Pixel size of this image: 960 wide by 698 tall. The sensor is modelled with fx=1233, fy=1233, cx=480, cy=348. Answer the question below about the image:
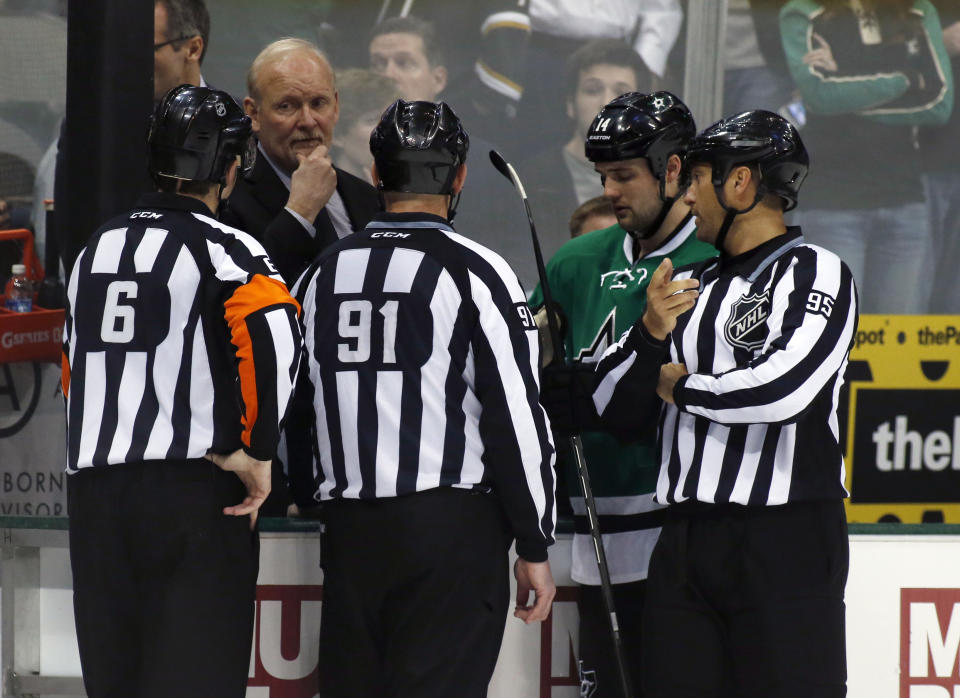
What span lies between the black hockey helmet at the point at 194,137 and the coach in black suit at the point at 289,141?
55cm

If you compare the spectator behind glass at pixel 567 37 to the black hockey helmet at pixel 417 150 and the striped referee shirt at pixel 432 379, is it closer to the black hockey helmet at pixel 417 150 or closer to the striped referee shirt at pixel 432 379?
the black hockey helmet at pixel 417 150

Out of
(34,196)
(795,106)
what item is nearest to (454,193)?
(34,196)

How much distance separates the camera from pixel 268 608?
2.49 m

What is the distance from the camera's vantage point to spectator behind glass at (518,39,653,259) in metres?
4.23

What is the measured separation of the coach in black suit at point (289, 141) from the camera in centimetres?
283

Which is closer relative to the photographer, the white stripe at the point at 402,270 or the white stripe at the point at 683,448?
the white stripe at the point at 402,270

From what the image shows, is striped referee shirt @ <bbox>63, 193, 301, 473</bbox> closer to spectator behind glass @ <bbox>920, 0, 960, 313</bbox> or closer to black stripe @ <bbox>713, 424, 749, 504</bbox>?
black stripe @ <bbox>713, 424, 749, 504</bbox>

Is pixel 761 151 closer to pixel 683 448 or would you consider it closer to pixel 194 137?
pixel 683 448

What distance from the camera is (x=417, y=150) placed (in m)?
2.20

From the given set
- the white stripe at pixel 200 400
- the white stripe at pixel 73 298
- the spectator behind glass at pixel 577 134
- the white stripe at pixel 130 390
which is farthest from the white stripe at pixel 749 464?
the spectator behind glass at pixel 577 134

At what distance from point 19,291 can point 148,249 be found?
5.75 ft

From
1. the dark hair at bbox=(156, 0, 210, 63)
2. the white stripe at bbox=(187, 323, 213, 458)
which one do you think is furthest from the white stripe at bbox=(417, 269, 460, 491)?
the dark hair at bbox=(156, 0, 210, 63)

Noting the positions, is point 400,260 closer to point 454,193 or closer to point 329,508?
point 454,193

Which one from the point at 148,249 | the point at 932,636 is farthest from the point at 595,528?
the point at 148,249
